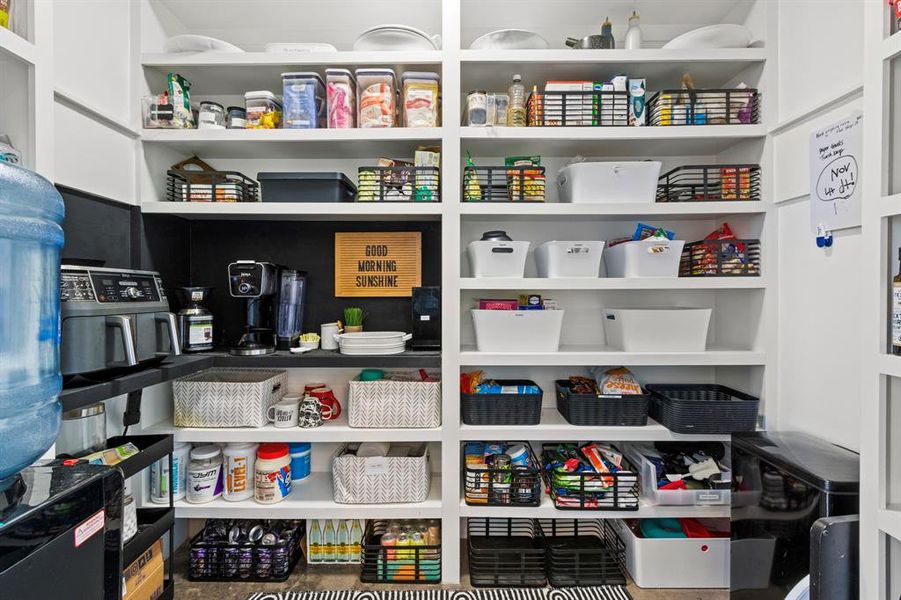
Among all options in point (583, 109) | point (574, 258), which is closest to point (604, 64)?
point (583, 109)

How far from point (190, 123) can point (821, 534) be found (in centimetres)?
263

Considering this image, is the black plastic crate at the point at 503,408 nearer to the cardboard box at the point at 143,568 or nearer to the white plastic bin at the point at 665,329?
the white plastic bin at the point at 665,329

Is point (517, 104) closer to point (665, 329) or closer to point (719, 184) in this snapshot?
point (719, 184)

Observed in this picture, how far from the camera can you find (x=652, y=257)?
5.60 feet

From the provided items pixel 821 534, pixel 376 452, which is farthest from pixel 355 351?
pixel 821 534

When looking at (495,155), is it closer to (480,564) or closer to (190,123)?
(190,123)

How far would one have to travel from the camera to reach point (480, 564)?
5.72ft

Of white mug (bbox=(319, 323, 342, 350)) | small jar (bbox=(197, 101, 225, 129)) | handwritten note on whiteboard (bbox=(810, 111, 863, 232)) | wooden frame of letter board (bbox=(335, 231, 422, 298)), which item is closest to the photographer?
handwritten note on whiteboard (bbox=(810, 111, 863, 232))

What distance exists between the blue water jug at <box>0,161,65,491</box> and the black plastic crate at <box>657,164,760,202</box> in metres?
2.10

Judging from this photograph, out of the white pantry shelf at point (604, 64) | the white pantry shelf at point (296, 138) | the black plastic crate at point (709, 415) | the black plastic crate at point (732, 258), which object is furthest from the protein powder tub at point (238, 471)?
the black plastic crate at point (732, 258)

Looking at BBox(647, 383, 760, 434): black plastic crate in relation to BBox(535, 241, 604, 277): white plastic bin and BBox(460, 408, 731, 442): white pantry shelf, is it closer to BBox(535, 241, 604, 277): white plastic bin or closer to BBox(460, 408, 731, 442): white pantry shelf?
BBox(460, 408, 731, 442): white pantry shelf

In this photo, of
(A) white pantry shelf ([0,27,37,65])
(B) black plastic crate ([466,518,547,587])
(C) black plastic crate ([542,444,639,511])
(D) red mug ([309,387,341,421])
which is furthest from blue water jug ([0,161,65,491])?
(C) black plastic crate ([542,444,639,511])

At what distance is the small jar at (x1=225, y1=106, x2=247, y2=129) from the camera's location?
178 centimetres

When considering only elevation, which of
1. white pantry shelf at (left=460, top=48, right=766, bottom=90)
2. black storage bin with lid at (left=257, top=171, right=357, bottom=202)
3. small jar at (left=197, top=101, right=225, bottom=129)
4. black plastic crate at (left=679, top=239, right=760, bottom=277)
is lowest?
black plastic crate at (left=679, top=239, right=760, bottom=277)
